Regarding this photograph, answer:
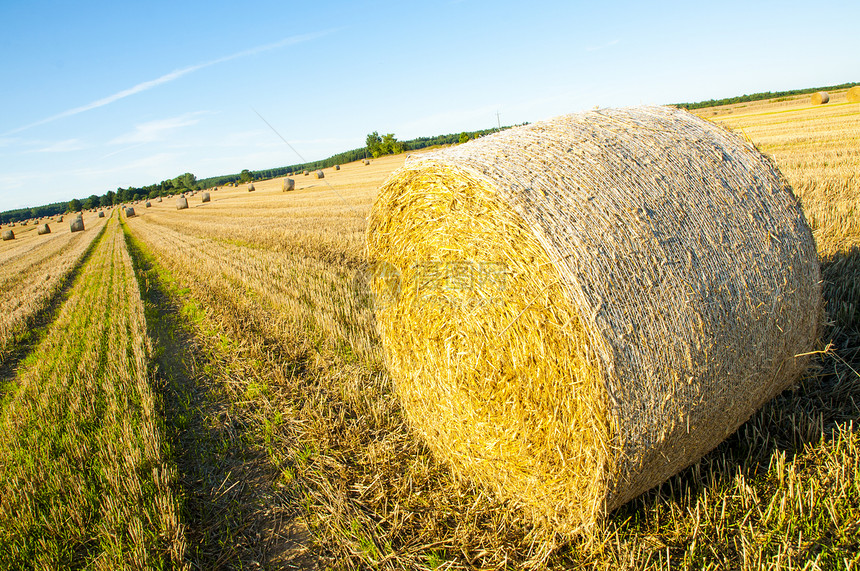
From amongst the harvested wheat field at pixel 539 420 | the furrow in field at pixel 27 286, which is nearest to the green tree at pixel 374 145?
the furrow in field at pixel 27 286

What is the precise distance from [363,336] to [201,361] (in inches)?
80.6

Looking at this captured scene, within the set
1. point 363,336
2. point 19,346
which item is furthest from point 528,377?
point 19,346

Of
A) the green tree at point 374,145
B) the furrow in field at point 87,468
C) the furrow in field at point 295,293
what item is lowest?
the furrow in field at point 87,468

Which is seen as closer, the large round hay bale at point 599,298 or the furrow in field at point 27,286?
the large round hay bale at point 599,298

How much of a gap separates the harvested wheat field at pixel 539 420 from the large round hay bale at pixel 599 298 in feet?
0.05

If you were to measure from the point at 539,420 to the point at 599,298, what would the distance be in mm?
821

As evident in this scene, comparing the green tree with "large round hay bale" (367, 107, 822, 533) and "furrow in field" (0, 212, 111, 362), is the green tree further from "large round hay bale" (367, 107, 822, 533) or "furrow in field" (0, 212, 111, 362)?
"large round hay bale" (367, 107, 822, 533)

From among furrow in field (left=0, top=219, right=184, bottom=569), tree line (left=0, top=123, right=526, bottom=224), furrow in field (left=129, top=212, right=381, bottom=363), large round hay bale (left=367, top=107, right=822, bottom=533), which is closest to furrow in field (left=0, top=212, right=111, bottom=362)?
furrow in field (left=0, top=219, right=184, bottom=569)

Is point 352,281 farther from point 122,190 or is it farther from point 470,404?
point 122,190

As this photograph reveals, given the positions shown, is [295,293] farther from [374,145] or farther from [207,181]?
[207,181]

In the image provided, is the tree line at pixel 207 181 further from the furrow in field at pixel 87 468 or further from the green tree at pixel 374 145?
the furrow in field at pixel 87 468

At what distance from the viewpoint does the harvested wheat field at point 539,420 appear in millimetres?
2277

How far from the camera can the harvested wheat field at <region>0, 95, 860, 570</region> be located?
2.28 meters

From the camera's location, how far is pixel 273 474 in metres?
3.39
